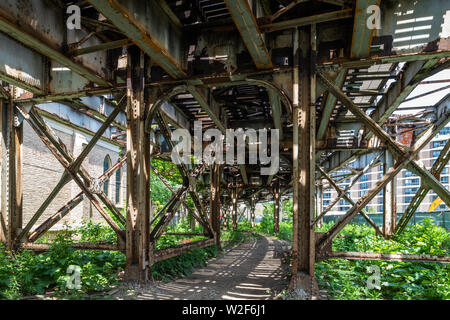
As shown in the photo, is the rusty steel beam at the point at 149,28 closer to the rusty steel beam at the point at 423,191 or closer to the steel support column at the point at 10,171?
the steel support column at the point at 10,171

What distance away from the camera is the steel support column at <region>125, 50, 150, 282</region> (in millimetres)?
5238

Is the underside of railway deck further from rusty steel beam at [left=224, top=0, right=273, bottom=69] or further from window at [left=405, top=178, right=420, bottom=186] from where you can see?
window at [left=405, top=178, right=420, bottom=186]

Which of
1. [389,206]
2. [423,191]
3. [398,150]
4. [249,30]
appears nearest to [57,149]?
[249,30]

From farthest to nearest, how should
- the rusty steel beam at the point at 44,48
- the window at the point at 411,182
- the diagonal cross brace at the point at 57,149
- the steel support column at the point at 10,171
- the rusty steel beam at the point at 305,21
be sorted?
the window at the point at 411,182, the steel support column at the point at 10,171, the diagonal cross brace at the point at 57,149, the rusty steel beam at the point at 305,21, the rusty steel beam at the point at 44,48

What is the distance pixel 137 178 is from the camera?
536 cm

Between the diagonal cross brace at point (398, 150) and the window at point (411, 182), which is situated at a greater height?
the diagonal cross brace at point (398, 150)

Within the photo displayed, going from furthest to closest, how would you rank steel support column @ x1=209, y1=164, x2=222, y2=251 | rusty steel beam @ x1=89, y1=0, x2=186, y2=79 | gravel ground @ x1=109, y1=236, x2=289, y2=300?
1. steel support column @ x1=209, y1=164, x2=222, y2=251
2. gravel ground @ x1=109, y1=236, x2=289, y2=300
3. rusty steel beam @ x1=89, y1=0, x2=186, y2=79

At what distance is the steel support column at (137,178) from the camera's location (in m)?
5.24

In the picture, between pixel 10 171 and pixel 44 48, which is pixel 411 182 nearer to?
pixel 10 171

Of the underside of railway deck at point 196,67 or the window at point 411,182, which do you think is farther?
the window at point 411,182

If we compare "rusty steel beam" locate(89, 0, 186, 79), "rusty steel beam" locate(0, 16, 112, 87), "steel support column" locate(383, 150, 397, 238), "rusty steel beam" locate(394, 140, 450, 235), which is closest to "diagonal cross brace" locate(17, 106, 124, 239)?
"rusty steel beam" locate(0, 16, 112, 87)

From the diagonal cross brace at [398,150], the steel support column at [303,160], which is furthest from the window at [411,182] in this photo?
the steel support column at [303,160]

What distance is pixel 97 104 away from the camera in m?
8.54
